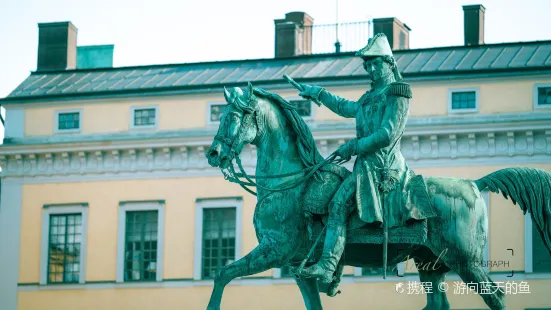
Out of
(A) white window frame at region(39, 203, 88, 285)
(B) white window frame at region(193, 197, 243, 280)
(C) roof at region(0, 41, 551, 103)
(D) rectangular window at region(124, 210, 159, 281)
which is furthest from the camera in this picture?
(A) white window frame at region(39, 203, 88, 285)

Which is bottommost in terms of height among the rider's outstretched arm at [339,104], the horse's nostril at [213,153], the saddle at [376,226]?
the saddle at [376,226]

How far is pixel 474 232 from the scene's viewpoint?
1400cm

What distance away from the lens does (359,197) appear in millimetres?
13812

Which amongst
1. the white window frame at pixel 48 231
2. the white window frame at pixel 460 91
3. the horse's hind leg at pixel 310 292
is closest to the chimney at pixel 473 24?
the white window frame at pixel 460 91

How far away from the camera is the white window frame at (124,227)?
41375mm

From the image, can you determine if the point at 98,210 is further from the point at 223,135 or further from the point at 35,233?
the point at 223,135

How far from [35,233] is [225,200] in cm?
614

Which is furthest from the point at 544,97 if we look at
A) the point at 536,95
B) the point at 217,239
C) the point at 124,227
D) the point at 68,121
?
the point at 68,121

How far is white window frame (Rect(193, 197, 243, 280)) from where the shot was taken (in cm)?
4047

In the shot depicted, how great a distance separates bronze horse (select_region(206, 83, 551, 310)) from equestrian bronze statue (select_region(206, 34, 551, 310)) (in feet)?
0.03

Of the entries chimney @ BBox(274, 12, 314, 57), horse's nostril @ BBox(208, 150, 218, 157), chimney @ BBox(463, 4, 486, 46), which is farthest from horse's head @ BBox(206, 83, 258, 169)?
chimney @ BBox(274, 12, 314, 57)

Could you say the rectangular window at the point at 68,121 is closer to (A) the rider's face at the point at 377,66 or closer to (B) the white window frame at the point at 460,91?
(B) the white window frame at the point at 460,91

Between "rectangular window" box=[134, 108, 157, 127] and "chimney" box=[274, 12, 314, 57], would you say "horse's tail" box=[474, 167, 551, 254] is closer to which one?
"rectangular window" box=[134, 108, 157, 127]

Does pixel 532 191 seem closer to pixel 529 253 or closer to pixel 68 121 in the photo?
pixel 529 253
